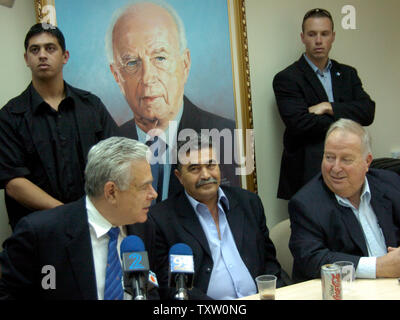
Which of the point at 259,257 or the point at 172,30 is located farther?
the point at 172,30

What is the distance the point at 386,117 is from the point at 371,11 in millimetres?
977

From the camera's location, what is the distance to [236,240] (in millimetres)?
2857

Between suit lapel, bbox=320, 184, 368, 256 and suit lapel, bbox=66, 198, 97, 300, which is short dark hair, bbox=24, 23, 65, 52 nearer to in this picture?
suit lapel, bbox=66, 198, 97, 300

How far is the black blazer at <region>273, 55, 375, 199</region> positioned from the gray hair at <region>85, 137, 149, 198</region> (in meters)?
1.94

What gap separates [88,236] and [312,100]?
2.36 m

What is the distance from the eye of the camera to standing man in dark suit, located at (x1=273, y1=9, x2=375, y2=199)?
388 centimetres

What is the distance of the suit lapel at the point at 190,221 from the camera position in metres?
2.77

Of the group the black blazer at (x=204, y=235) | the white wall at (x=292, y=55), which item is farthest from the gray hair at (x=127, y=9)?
the black blazer at (x=204, y=235)

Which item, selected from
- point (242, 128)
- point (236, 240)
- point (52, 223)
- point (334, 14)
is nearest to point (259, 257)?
point (236, 240)

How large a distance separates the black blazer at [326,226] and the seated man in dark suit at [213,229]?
0.91 feet

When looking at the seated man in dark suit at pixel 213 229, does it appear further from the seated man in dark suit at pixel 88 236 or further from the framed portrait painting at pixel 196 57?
the framed portrait painting at pixel 196 57
